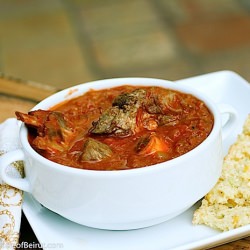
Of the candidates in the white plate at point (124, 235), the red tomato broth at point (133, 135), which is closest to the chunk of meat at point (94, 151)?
the red tomato broth at point (133, 135)

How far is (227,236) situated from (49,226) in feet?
1.14

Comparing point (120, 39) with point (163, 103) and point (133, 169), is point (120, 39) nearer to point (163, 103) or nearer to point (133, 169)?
point (163, 103)

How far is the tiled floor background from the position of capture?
3721 mm

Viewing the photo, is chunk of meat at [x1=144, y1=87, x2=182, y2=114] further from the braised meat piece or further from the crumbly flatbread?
the crumbly flatbread

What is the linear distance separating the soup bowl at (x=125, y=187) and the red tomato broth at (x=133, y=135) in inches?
1.1

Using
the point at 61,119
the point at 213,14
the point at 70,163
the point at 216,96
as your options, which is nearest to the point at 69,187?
the point at 70,163

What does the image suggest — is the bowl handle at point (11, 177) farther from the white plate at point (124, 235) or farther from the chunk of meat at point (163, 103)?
the chunk of meat at point (163, 103)

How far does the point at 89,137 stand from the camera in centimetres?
121

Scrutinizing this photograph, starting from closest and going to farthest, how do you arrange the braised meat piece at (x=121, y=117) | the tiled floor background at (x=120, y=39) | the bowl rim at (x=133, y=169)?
the bowl rim at (x=133, y=169)
the braised meat piece at (x=121, y=117)
the tiled floor background at (x=120, y=39)

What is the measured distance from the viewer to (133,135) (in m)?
1.21

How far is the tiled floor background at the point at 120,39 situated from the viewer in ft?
12.2

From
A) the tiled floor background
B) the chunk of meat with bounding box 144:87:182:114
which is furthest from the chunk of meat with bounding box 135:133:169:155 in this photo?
the tiled floor background

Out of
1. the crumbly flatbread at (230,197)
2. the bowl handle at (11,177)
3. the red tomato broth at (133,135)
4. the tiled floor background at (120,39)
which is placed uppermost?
the red tomato broth at (133,135)

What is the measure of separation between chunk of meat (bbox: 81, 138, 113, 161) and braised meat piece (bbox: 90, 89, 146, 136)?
6 cm
